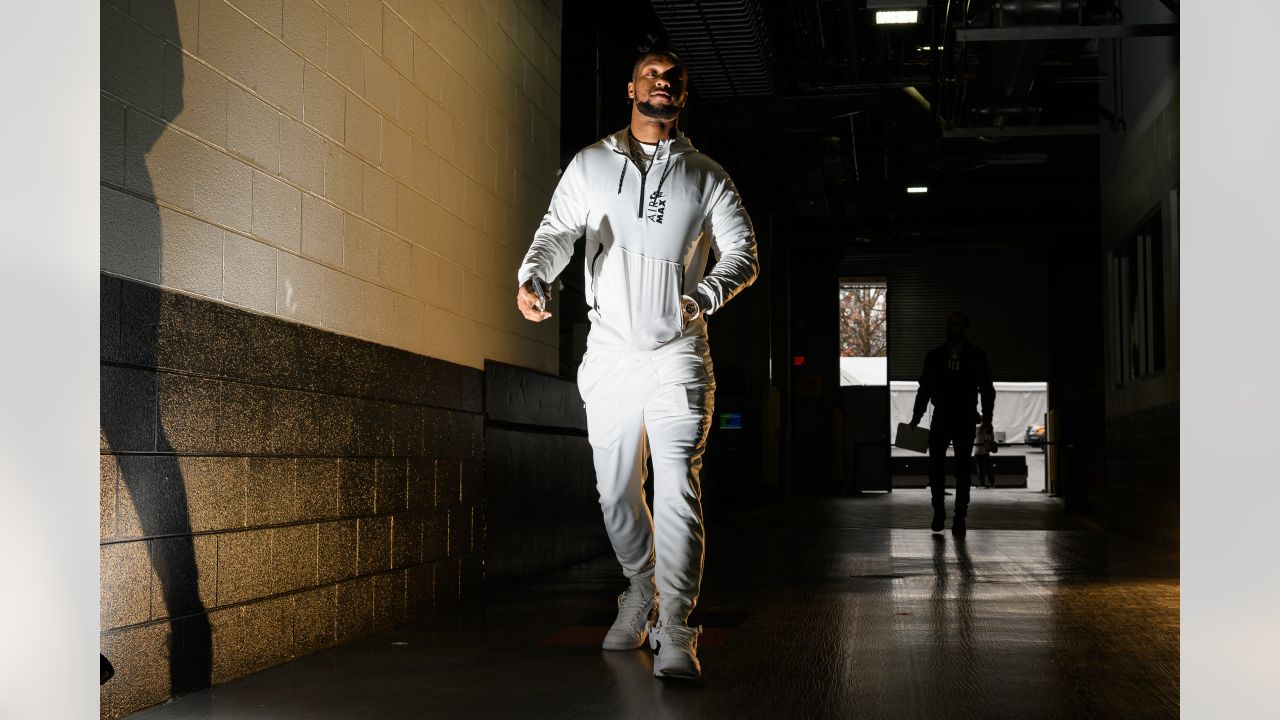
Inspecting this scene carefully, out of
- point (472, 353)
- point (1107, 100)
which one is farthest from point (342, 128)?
point (1107, 100)

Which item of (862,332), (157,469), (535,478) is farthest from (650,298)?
(862,332)

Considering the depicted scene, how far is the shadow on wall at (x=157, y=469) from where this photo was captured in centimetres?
268

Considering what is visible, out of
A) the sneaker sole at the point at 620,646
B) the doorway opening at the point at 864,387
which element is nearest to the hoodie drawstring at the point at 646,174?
the sneaker sole at the point at 620,646

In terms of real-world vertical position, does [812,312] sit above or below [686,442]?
above

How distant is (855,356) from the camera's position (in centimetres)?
2478

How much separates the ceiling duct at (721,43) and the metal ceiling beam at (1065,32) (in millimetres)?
1339

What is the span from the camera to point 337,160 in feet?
12.8

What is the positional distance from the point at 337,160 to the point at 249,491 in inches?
45.9

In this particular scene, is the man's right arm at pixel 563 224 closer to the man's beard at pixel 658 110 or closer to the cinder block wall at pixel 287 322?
the man's beard at pixel 658 110

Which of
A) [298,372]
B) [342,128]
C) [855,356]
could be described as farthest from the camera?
[855,356]

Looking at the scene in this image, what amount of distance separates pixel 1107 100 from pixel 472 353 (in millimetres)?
7303

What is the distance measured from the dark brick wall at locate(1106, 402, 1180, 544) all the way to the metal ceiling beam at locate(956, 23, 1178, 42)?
7.39ft
